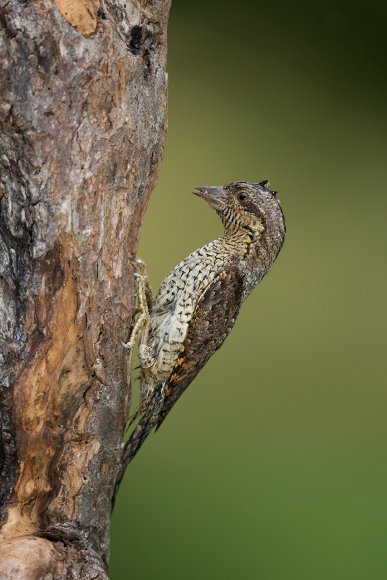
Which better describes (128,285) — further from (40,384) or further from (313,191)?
(313,191)

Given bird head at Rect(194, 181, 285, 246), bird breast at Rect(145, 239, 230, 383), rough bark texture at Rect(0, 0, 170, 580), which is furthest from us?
bird head at Rect(194, 181, 285, 246)

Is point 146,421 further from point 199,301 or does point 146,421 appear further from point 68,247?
point 68,247

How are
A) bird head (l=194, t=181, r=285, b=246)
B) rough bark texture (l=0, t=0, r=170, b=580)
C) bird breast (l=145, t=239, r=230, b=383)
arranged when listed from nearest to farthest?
→ rough bark texture (l=0, t=0, r=170, b=580) → bird breast (l=145, t=239, r=230, b=383) → bird head (l=194, t=181, r=285, b=246)

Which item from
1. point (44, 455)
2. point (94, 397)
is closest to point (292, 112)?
point (94, 397)

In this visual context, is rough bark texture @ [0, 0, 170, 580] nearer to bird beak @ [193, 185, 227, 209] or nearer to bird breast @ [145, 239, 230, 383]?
bird breast @ [145, 239, 230, 383]

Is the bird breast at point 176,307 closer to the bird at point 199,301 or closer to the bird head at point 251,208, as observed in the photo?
the bird at point 199,301

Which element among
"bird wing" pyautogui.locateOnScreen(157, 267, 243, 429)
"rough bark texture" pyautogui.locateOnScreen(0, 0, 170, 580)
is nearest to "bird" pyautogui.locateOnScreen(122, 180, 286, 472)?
"bird wing" pyautogui.locateOnScreen(157, 267, 243, 429)

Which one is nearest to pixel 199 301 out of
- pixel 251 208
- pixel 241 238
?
pixel 241 238
